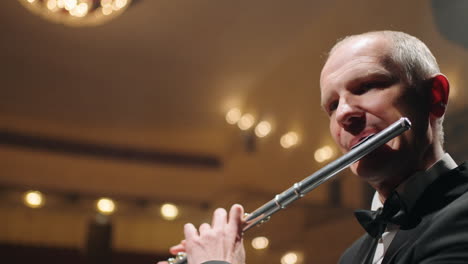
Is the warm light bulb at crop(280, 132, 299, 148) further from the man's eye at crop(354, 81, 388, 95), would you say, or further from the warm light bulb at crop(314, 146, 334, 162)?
the man's eye at crop(354, 81, 388, 95)

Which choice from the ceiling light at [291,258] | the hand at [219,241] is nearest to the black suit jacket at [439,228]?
the hand at [219,241]

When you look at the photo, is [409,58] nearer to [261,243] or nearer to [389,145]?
[389,145]

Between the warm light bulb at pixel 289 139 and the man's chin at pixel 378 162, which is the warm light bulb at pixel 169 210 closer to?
the warm light bulb at pixel 289 139

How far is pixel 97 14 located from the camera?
3.42 m

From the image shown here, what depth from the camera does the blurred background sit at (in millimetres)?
3410

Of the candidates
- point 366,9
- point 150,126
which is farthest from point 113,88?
point 366,9

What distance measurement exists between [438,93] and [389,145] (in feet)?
0.51

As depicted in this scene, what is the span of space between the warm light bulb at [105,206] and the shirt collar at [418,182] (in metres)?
4.63

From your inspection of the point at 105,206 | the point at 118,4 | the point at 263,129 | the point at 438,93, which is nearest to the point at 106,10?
the point at 118,4

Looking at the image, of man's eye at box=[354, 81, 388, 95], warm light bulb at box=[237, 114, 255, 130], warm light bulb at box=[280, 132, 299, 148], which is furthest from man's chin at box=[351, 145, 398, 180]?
warm light bulb at box=[237, 114, 255, 130]

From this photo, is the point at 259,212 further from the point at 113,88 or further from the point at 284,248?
the point at 113,88

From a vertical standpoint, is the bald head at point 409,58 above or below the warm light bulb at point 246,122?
below

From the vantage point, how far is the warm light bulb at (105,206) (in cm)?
541

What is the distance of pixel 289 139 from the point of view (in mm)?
4355
